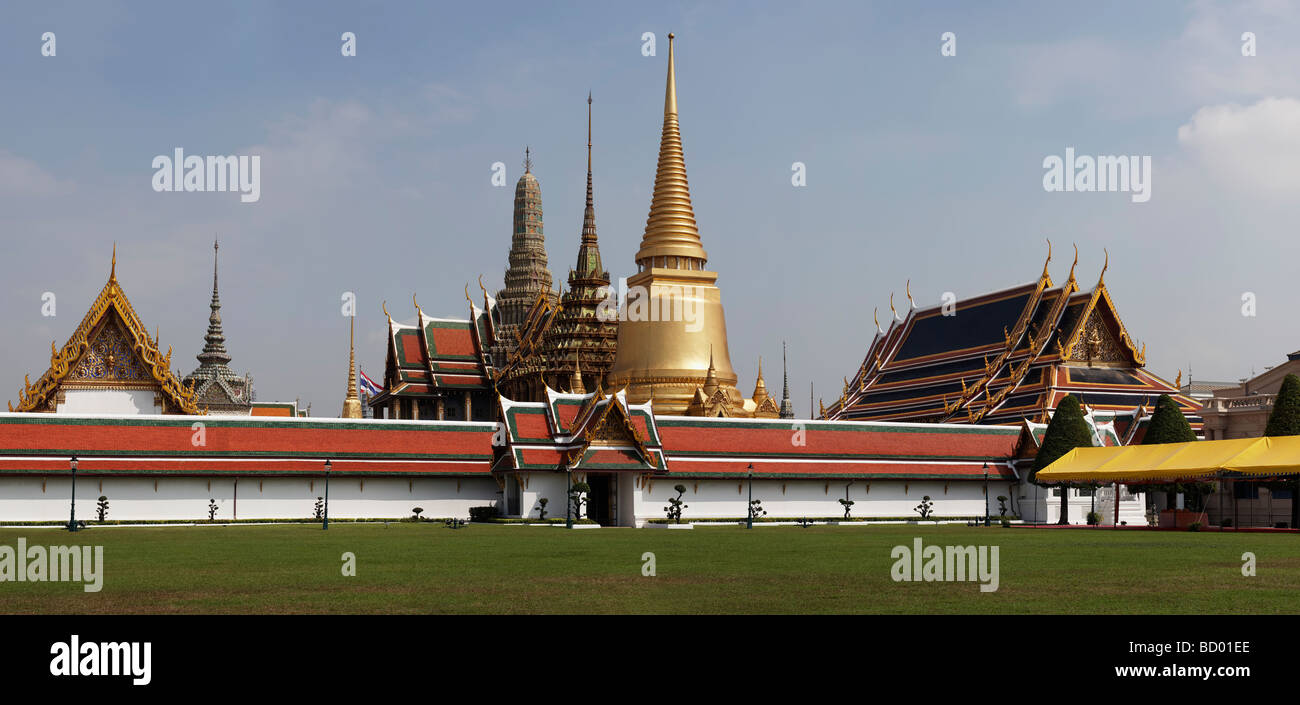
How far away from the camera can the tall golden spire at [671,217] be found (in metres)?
77.3

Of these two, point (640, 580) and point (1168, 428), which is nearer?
point (640, 580)

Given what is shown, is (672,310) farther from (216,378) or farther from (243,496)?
(216,378)

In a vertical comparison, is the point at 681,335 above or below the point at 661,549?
above

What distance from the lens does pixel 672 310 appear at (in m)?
77.6

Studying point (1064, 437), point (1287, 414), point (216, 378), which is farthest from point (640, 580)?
point (216, 378)

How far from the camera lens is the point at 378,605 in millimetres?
16359

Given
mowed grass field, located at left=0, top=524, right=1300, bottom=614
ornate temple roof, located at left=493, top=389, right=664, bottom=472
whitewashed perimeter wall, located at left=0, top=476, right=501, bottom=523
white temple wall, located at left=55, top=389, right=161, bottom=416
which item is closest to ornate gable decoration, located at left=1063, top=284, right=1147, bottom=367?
ornate temple roof, located at left=493, top=389, right=664, bottom=472

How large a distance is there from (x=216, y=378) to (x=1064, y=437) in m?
92.3

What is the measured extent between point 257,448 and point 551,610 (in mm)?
40497

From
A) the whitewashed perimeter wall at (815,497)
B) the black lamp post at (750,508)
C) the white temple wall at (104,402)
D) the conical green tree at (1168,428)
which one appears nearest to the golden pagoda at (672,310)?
the whitewashed perimeter wall at (815,497)
